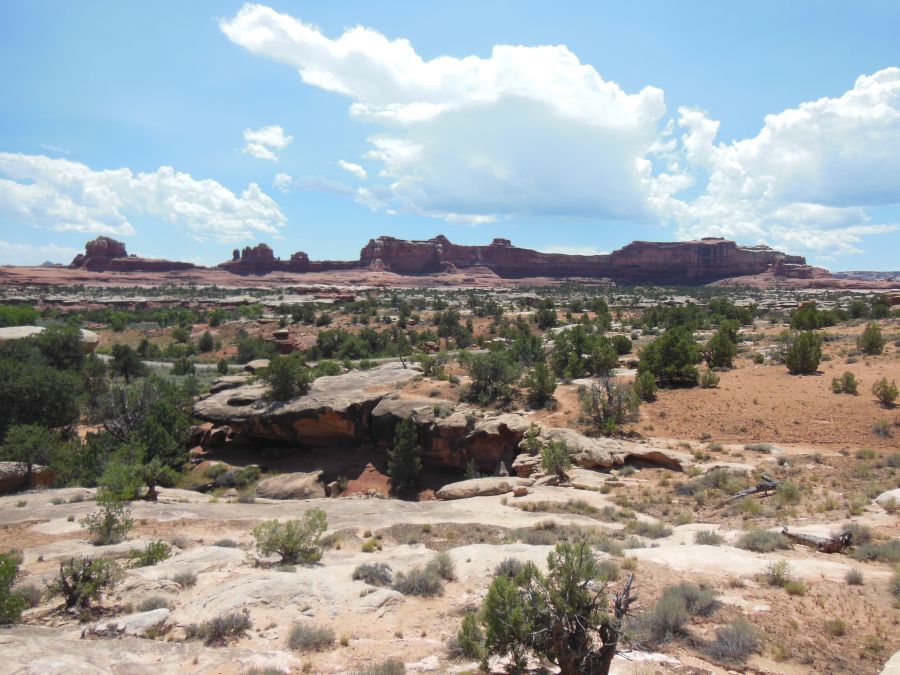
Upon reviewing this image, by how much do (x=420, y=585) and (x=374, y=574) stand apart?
91 cm

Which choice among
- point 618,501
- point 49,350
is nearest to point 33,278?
point 49,350

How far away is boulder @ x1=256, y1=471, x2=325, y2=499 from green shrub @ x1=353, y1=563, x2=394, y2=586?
418 inches

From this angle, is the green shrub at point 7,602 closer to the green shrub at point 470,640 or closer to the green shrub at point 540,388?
the green shrub at point 470,640

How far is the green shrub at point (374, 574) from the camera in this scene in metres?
8.80

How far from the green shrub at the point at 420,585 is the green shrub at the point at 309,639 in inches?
70.1

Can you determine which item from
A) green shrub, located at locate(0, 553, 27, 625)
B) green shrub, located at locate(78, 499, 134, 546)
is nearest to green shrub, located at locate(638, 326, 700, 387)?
green shrub, located at locate(78, 499, 134, 546)

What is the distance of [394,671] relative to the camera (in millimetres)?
5973

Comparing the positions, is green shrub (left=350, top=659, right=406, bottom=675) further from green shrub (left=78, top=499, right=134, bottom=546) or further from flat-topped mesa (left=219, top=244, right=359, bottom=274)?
flat-topped mesa (left=219, top=244, right=359, bottom=274)

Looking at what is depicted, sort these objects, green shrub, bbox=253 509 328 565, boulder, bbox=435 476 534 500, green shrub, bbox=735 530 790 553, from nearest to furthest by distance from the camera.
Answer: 1. green shrub, bbox=735 530 790 553
2. green shrub, bbox=253 509 328 565
3. boulder, bbox=435 476 534 500

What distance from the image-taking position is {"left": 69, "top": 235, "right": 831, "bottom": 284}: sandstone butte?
126213 mm

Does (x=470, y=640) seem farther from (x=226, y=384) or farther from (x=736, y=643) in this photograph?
(x=226, y=384)

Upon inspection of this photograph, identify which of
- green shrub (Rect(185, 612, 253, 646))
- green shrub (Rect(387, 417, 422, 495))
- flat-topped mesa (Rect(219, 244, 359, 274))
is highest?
flat-topped mesa (Rect(219, 244, 359, 274))

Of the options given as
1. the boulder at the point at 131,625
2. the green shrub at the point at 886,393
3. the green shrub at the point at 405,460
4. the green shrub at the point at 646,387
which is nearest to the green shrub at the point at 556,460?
the green shrub at the point at 405,460

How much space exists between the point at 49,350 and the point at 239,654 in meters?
31.9
